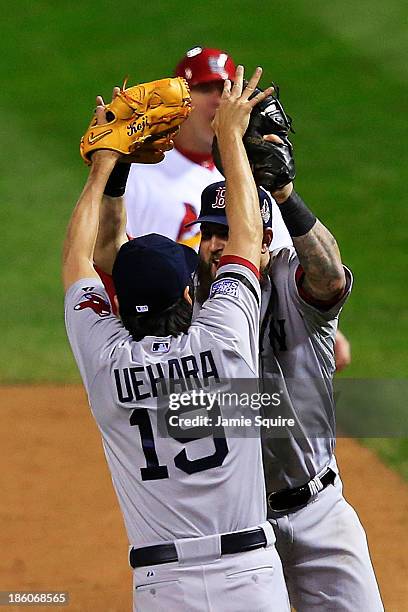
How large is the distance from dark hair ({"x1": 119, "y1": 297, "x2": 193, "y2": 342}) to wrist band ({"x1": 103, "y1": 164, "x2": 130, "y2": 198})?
811 millimetres

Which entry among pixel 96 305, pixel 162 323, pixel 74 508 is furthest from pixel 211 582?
pixel 74 508

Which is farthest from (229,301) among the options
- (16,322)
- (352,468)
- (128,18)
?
(128,18)

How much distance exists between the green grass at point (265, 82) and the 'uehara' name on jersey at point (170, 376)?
491 cm

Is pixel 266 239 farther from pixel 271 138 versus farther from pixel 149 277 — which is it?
pixel 149 277

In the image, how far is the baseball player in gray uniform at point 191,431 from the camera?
138 inches

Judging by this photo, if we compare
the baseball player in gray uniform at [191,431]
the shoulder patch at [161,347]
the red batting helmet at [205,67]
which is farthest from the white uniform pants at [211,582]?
the red batting helmet at [205,67]

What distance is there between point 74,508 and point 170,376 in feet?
11.5

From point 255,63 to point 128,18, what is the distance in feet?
5.89

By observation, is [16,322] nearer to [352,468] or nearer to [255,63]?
[352,468]

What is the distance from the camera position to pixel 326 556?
14.0ft

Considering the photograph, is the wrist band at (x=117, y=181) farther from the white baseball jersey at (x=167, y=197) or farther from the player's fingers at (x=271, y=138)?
the white baseball jersey at (x=167, y=197)

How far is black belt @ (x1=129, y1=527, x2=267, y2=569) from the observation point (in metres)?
3.52

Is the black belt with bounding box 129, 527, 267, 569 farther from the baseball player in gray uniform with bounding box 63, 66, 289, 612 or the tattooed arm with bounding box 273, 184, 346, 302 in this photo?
the tattooed arm with bounding box 273, 184, 346, 302

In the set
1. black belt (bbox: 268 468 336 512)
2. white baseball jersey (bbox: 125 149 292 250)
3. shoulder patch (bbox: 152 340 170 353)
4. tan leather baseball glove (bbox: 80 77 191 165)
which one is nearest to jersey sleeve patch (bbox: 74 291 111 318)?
shoulder patch (bbox: 152 340 170 353)
